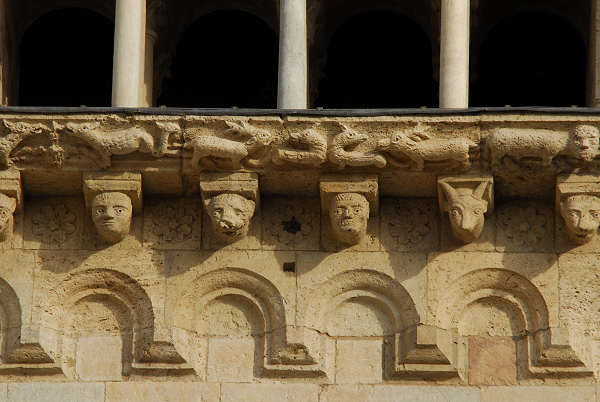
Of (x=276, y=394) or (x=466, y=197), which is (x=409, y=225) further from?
(x=276, y=394)

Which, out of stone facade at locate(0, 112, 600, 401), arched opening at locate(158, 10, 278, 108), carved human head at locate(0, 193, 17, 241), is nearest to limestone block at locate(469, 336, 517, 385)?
stone facade at locate(0, 112, 600, 401)

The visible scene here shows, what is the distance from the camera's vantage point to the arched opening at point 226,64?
600 inches

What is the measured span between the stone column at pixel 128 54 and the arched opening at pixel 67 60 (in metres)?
1.37

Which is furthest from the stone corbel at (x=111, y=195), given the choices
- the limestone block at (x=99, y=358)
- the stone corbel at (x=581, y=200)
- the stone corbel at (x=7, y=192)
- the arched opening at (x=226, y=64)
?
the stone corbel at (x=581, y=200)

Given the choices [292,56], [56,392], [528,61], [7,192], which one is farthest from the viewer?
[528,61]

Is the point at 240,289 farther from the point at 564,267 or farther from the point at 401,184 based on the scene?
the point at 564,267

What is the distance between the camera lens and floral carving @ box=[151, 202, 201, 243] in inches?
532

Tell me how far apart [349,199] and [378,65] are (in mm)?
2332

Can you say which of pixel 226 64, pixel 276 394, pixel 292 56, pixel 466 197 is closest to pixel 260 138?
pixel 292 56

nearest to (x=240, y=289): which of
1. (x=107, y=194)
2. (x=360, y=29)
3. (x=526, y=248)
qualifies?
(x=107, y=194)

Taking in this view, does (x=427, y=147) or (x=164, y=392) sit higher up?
(x=427, y=147)

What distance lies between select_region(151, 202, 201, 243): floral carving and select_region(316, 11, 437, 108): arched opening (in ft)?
6.62

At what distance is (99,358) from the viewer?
13.2m

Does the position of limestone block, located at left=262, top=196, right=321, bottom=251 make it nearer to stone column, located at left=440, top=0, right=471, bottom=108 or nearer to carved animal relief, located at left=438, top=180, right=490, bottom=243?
carved animal relief, located at left=438, top=180, right=490, bottom=243
